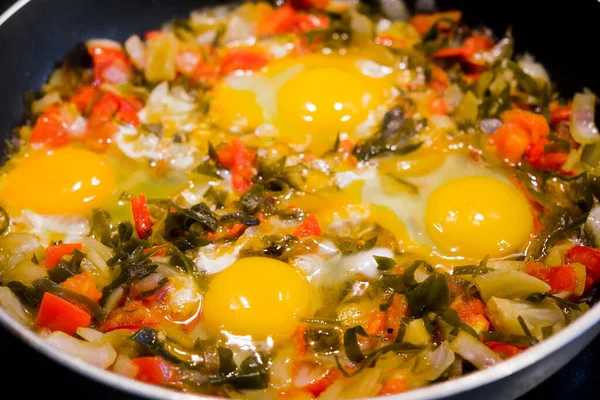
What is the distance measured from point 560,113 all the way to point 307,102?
5.01 feet

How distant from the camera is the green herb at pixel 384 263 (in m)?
2.94

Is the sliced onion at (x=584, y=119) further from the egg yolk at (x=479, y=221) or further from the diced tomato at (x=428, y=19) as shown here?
the diced tomato at (x=428, y=19)

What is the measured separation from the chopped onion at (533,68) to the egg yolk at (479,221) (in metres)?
1.06

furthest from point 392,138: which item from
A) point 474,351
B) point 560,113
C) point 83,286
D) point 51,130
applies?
point 51,130

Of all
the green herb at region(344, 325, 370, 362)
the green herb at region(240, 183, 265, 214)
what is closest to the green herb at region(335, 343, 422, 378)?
the green herb at region(344, 325, 370, 362)

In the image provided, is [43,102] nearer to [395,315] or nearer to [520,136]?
[395,315]

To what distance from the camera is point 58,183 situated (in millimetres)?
3305

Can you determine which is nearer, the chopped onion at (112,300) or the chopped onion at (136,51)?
Answer: the chopped onion at (112,300)

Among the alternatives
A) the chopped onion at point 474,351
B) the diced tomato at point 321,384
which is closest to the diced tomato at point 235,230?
the diced tomato at point 321,384

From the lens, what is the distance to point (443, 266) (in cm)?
303

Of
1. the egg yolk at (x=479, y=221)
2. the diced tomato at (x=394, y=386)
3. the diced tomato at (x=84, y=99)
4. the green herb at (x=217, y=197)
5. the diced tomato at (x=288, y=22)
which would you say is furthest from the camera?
the diced tomato at (x=288, y=22)

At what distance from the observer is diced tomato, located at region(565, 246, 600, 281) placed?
2.79m

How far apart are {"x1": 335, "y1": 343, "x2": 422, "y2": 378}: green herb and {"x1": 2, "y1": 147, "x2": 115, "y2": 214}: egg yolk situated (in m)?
1.69

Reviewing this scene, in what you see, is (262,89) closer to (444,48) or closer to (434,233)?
(444,48)
